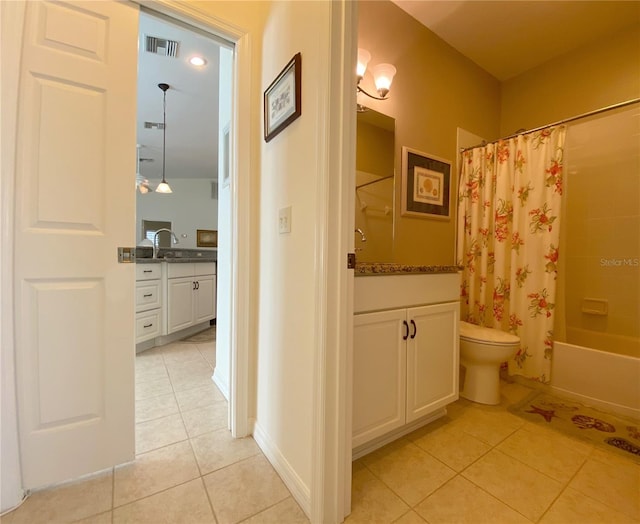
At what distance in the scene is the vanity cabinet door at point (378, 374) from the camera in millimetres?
1172

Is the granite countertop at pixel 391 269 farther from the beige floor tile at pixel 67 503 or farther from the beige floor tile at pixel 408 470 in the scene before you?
the beige floor tile at pixel 67 503

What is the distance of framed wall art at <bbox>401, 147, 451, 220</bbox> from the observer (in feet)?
6.97

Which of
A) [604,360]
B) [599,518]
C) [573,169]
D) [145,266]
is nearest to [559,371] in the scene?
[604,360]

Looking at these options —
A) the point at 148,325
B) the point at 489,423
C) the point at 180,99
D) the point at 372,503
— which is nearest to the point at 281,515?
the point at 372,503

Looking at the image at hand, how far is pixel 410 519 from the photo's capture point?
0.98 meters

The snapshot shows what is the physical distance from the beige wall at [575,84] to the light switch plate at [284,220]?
2632 millimetres

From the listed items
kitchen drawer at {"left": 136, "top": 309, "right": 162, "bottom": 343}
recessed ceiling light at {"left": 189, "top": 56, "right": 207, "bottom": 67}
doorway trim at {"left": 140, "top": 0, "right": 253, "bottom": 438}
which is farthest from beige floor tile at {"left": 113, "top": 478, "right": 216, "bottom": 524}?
recessed ceiling light at {"left": 189, "top": 56, "right": 207, "bottom": 67}

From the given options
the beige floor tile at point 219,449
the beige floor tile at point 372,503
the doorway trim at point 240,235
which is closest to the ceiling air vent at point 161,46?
the doorway trim at point 240,235

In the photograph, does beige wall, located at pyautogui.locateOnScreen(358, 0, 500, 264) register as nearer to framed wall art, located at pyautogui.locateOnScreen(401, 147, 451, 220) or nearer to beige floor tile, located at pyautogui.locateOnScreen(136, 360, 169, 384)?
framed wall art, located at pyautogui.locateOnScreen(401, 147, 451, 220)

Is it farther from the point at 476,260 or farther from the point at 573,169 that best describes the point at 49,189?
the point at 573,169

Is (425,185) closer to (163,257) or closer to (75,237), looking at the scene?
(75,237)

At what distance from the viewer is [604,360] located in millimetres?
1747

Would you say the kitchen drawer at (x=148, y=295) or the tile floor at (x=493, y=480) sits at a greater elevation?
the kitchen drawer at (x=148, y=295)

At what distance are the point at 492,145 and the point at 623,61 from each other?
42.0 inches
